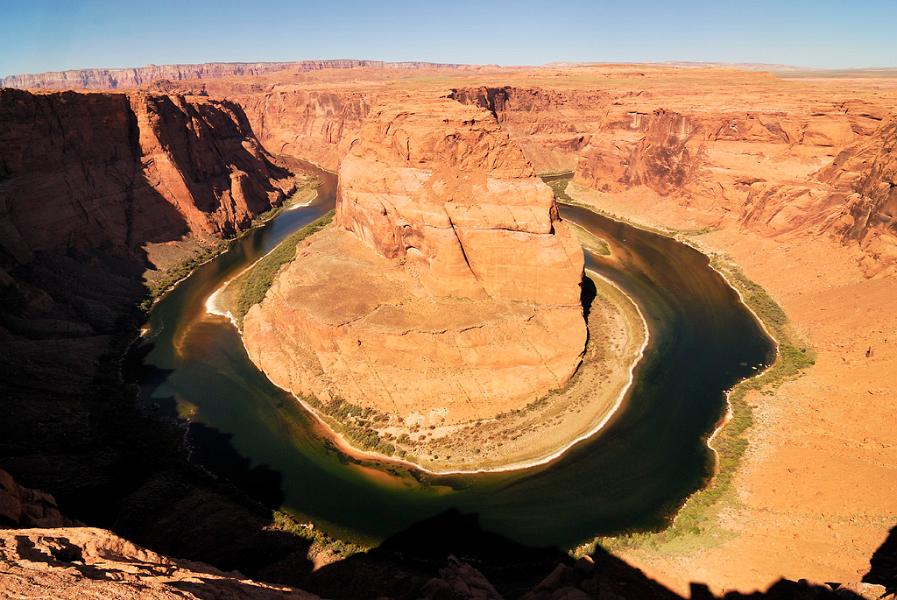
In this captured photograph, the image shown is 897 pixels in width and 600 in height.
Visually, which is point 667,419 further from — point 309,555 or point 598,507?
point 309,555

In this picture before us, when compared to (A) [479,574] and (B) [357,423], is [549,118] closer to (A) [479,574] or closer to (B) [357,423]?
(B) [357,423]

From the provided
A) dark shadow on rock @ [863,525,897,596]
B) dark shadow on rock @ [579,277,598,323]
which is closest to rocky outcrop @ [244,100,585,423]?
dark shadow on rock @ [579,277,598,323]

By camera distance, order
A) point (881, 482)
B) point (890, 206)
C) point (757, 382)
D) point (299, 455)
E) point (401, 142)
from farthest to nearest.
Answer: point (890, 206), point (401, 142), point (757, 382), point (299, 455), point (881, 482)

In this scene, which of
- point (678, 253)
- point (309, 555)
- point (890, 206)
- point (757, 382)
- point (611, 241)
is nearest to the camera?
point (309, 555)

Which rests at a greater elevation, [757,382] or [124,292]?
[124,292]

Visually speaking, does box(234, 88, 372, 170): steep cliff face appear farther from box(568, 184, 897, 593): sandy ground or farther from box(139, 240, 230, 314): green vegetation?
box(568, 184, 897, 593): sandy ground

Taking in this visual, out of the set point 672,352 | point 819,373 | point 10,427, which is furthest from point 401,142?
point 819,373

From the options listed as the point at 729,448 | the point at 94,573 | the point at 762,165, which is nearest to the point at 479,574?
the point at 94,573
